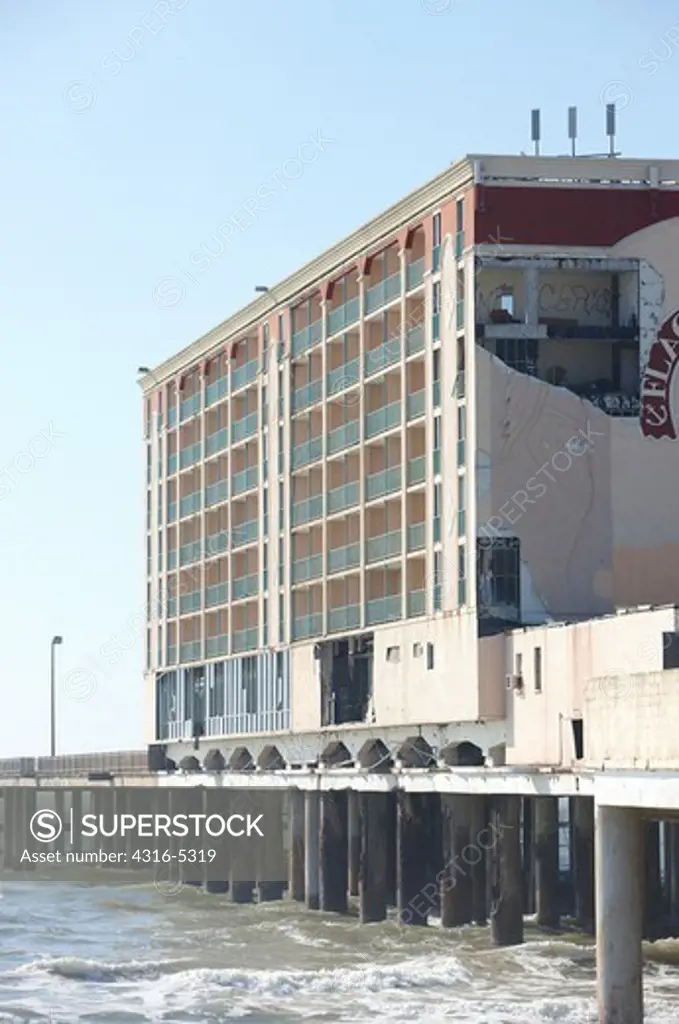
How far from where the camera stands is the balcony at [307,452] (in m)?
74.9

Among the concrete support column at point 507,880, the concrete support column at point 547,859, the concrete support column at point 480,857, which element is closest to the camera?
the concrete support column at point 507,880

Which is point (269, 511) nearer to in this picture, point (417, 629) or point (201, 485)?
point (201, 485)

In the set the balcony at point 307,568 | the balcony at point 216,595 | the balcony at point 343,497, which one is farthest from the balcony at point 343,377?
the balcony at point 216,595

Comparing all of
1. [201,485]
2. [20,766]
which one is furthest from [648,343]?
[20,766]

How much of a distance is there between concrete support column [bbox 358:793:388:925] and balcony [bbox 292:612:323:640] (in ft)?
32.2

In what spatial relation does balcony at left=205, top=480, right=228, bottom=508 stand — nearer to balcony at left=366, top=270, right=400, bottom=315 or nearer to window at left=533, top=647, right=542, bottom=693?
balcony at left=366, top=270, right=400, bottom=315

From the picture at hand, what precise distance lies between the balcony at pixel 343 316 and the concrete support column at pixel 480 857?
17.2 meters

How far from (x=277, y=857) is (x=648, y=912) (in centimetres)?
1994

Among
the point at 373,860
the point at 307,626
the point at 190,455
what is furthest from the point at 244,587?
the point at 373,860

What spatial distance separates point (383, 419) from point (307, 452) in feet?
26.1

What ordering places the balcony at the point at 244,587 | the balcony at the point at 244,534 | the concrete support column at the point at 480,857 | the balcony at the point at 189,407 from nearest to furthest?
1. the concrete support column at the point at 480,857
2. the balcony at the point at 244,587
3. the balcony at the point at 244,534
4. the balcony at the point at 189,407

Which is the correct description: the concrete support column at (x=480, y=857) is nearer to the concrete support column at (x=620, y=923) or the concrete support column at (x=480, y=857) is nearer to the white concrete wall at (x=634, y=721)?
the white concrete wall at (x=634, y=721)

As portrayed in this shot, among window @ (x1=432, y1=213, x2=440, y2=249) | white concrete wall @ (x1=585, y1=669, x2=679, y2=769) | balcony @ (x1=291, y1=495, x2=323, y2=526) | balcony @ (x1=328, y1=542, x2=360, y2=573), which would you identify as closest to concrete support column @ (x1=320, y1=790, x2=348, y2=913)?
balcony @ (x1=328, y1=542, x2=360, y2=573)

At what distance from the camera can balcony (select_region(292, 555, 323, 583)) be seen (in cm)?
7494
